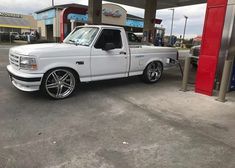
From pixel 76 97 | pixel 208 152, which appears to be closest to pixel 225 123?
pixel 208 152

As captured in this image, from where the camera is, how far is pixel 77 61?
5543 mm

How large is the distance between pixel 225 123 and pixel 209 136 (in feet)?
2.85

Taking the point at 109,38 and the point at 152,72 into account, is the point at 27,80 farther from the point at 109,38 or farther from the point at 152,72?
the point at 152,72

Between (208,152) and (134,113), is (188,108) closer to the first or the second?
(134,113)

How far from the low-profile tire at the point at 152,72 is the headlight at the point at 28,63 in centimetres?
380

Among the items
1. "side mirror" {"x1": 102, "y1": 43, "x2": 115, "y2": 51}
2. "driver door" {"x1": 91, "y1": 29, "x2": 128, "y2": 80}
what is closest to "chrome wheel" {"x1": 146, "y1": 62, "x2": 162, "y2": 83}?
"driver door" {"x1": 91, "y1": 29, "x2": 128, "y2": 80}

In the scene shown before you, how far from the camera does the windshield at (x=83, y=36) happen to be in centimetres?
601

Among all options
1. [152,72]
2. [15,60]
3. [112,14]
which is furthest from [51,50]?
[112,14]

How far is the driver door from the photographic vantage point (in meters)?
5.91

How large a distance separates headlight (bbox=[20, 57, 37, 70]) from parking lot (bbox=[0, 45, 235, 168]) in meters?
0.85

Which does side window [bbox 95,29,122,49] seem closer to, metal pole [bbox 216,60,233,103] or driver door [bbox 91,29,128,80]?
driver door [bbox 91,29,128,80]

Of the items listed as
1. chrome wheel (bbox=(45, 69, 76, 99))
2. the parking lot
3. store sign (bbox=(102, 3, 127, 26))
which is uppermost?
store sign (bbox=(102, 3, 127, 26))

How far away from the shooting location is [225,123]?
4453mm

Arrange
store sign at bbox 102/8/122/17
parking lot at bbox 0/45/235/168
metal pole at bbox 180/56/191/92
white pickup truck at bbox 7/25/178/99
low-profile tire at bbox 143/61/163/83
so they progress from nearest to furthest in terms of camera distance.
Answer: parking lot at bbox 0/45/235/168, white pickup truck at bbox 7/25/178/99, metal pole at bbox 180/56/191/92, low-profile tire at bbox 143/61/163/83, store sign at bbox 102/8/122/17
